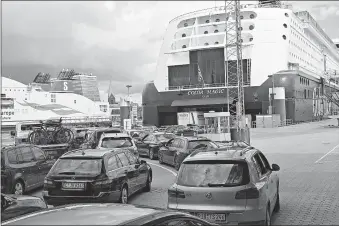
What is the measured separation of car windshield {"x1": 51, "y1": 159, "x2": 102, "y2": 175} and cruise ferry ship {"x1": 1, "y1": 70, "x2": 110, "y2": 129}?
173 ft

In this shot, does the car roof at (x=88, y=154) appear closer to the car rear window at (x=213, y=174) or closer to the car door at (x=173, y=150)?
the car rear window at (x=213, y=174)

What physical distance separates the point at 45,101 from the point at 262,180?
7763 cm

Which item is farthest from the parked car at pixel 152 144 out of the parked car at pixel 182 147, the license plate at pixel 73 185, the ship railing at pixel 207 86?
the ship railing at pixel 207 86

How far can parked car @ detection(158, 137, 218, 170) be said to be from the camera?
15.1 metres

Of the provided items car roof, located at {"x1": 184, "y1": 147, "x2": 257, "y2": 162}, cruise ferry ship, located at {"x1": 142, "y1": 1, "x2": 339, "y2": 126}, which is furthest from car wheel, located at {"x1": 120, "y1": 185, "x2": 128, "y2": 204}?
cruise ferry ship, located at {"x1": 142, "y1": 1, "x2": 339, "y2": 126}

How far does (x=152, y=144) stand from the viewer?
20.6 m

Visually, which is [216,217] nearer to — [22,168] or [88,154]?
[88,154]

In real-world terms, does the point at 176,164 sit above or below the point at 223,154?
below

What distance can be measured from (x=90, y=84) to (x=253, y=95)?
71.5 meters

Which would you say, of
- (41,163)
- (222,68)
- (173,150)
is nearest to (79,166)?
(41,163)

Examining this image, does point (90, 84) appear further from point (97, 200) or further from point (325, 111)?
point (97, 200)

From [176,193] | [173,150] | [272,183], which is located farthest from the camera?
[173,150]

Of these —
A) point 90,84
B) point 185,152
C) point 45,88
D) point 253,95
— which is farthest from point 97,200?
point 90,84

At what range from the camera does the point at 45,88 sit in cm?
10238
